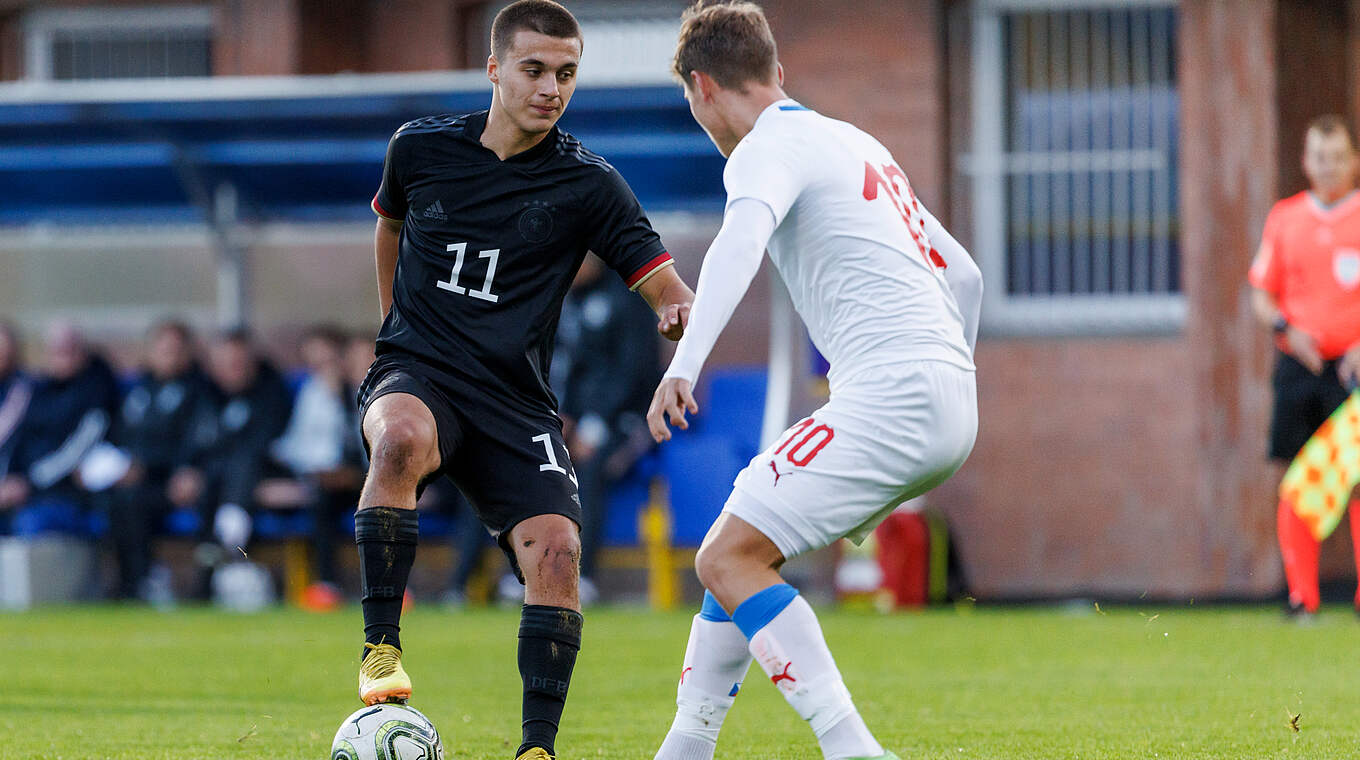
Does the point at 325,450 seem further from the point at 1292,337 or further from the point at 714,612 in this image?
the point at 714,612

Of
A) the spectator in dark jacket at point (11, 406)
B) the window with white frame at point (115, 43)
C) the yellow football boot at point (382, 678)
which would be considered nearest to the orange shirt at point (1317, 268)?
the yellow football boot at point (382, 678)

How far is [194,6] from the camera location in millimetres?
15055

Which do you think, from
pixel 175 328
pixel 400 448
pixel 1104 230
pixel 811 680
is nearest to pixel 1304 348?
pixel 1104 230

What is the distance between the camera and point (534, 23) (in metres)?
5.08

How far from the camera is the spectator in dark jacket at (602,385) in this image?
1207cm

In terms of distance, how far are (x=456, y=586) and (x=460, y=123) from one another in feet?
24.2

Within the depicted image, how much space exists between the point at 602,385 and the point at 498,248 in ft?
23.1

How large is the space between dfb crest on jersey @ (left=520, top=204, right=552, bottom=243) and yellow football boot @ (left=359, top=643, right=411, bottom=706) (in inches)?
48.4

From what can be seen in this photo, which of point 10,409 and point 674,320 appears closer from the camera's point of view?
point 674,320

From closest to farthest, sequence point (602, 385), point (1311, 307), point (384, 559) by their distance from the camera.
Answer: point (384, 559)
point (1311, 307)
point (602, 385)

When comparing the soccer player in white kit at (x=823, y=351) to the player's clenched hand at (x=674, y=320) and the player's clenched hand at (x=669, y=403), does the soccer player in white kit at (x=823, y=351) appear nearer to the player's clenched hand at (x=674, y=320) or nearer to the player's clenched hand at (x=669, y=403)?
the player's clenched hand at (x=669, y=403)

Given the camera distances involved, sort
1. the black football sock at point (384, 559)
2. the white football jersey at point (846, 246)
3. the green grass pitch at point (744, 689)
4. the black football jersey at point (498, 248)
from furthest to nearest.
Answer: the green grass pitch at point (744, 689)
the black football jersey at point (498, 248)
the black football sock at point (384, 559)
the white football jersey at point (846, 246)

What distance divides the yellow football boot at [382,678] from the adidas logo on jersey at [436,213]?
1.25 metres

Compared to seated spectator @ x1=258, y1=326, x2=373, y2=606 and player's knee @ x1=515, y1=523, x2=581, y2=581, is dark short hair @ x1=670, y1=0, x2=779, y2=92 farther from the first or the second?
seated spectator @ x1=258, y1=326, x2=373, y2=606
